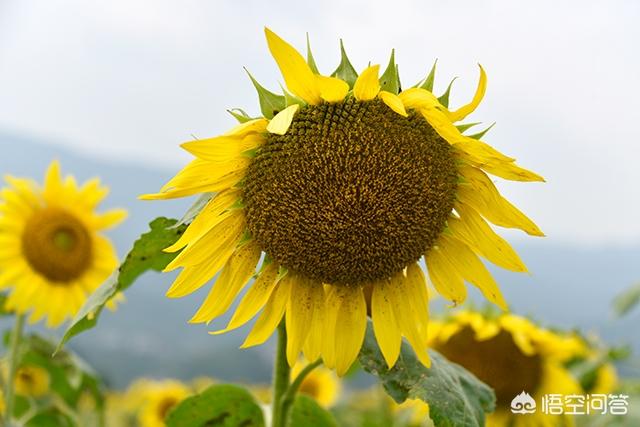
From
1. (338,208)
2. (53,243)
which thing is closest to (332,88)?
(338,208)

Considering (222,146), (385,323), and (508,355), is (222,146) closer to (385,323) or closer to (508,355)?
(385,323)

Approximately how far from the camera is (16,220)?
4434 mm

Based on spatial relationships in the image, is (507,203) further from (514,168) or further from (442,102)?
(442,102)

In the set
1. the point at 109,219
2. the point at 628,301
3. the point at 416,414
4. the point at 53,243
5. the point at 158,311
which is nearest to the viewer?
the point at 416,414

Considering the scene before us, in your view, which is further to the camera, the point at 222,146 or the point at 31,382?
the point at 31,382

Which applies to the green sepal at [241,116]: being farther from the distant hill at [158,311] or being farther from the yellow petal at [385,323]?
the distant hill at [158,311]

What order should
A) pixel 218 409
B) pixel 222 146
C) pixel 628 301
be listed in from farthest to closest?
pixel 628 301
pixel 218 409
pixel 222 146

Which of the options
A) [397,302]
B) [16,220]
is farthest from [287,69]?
[16,220]

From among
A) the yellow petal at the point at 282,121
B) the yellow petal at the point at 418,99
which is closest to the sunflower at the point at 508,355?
the yellow petal at the point at 418,99

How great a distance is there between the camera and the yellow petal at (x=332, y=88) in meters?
1.74

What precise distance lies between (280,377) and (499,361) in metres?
1.95

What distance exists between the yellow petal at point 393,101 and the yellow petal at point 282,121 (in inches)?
8.6

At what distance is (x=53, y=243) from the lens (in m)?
4.46

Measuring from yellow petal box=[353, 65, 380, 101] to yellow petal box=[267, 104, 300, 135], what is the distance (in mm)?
163
